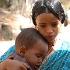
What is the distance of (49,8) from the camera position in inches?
90.1

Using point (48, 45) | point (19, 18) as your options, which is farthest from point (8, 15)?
point (48, 45)

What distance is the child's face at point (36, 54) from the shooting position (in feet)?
6.47

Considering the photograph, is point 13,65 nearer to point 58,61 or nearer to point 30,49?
point 30,49

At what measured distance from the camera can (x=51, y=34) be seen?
6.93ft

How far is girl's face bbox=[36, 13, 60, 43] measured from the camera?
212 centimetres

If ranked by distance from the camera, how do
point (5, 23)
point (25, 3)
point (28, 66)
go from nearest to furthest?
point (28, 66) < point (5, 23) < point (25, 3)

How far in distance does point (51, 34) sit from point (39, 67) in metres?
0.25

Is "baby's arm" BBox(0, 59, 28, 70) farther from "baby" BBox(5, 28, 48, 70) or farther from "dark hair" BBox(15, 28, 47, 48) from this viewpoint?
"dark hair" BBox(15, 28, 47, 48)

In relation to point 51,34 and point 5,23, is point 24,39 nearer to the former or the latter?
point 51,34

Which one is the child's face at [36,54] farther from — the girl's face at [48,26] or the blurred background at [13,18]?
the blurred background at [13,18]

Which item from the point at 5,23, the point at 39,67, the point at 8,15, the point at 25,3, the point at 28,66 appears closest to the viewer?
the point at 28,66

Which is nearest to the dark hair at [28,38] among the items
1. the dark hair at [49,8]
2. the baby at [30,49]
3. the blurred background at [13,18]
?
the baby at [30,49]

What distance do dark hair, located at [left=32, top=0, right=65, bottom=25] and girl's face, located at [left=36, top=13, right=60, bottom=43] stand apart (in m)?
0.06

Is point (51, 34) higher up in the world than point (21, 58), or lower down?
higher up
